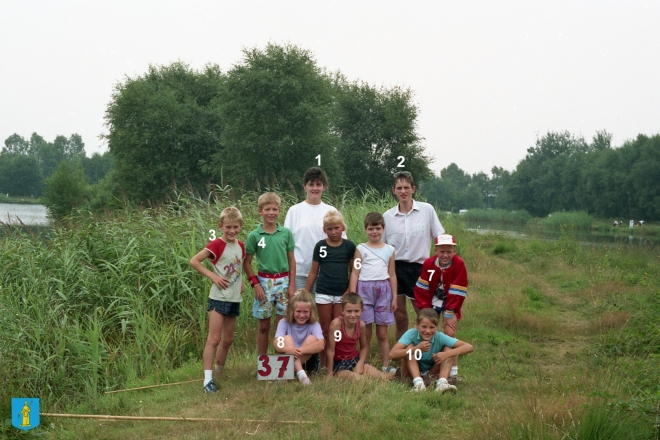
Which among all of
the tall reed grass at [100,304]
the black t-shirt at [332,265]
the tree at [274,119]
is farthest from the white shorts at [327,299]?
the tree at [274,119]

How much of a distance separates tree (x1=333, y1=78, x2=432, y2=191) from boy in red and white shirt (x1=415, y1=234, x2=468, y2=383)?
34.8 m

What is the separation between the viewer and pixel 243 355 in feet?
20.0

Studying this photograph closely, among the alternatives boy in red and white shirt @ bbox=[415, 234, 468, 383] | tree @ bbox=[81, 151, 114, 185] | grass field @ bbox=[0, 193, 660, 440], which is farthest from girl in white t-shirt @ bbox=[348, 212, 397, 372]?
tree @ bbox=[81, 151, 114, 185]

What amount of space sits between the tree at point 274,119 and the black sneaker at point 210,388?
89.2ft

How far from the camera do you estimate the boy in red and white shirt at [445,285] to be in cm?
509

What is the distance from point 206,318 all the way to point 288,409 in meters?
3.00

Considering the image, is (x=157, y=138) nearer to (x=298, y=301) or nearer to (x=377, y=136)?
(x=377, y=136)

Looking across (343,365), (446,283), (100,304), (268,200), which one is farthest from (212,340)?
(100,304)

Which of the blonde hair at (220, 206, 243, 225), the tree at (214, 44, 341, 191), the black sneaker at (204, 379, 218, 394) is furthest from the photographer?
the tree at (214, 44, 341, 191)

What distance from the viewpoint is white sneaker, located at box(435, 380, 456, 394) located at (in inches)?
186

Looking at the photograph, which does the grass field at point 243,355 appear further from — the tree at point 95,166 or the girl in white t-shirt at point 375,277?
the tree at point 95,166

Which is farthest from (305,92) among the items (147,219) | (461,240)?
(147,219)

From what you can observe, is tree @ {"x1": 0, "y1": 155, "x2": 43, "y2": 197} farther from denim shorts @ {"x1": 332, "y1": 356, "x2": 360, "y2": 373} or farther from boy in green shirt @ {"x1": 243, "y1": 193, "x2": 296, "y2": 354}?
denim shorts @ {"x1": 332, "y1": 356, "x2": 360, "y2": 373}

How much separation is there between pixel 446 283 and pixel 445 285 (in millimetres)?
20
